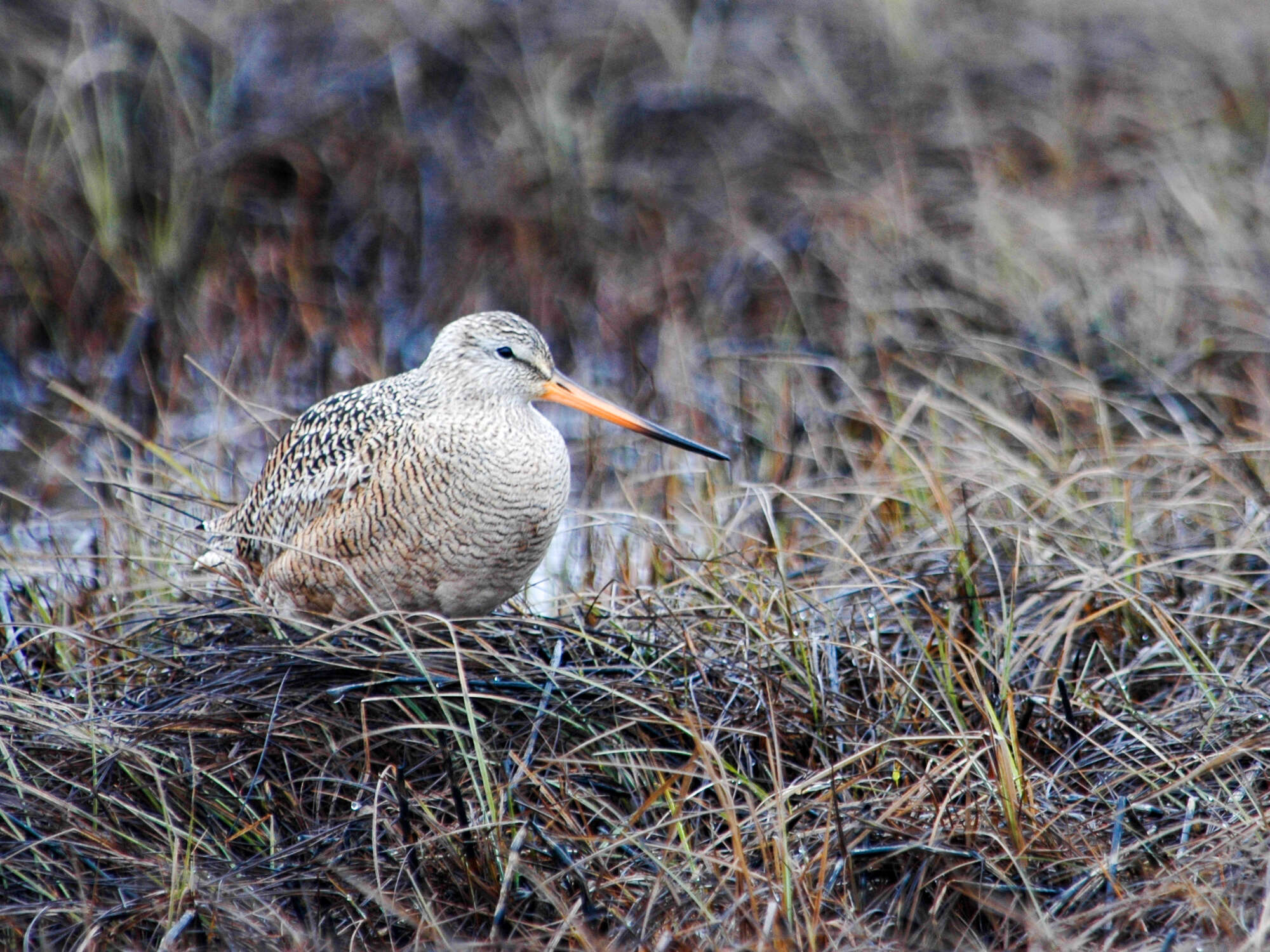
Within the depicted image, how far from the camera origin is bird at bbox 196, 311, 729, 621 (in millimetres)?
2939

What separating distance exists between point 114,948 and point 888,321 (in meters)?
3.26

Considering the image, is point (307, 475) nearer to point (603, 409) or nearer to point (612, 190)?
point (603, 409)

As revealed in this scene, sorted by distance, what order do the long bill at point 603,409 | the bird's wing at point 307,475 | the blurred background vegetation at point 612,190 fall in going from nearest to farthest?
the bird's wing at point 307,475
the long bill at point 603,409
the blurred background vegetation at point 612,190

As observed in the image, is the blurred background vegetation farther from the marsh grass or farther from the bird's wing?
the bird's wing

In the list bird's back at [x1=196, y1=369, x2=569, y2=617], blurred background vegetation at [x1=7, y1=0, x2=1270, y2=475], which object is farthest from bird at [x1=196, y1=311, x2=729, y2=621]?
blurred background vegetation at [x1=7, y1=0, x2=1270, y2=475]

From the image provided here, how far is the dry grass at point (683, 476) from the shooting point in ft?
8.36

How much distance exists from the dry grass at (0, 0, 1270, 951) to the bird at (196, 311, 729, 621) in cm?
12

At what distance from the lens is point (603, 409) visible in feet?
10.7

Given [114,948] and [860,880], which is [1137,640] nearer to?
[860,880]

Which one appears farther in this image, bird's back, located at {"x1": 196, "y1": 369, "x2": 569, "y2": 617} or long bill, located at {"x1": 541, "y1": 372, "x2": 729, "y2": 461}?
long bill, located at {"x1": 541, "y1": 372, "x2": 729, "y2": 461}

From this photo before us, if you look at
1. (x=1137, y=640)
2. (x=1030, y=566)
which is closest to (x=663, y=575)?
(x=1030, y=566)

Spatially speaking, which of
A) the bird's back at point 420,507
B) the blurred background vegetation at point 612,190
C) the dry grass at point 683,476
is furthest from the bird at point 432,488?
the blurred background vegetation at point 612,190

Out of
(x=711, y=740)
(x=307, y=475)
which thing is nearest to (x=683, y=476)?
(x=307, y=475)

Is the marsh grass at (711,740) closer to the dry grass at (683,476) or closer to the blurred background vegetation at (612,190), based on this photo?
the dry grass at (683,476)
